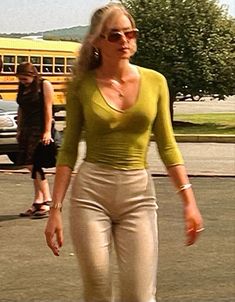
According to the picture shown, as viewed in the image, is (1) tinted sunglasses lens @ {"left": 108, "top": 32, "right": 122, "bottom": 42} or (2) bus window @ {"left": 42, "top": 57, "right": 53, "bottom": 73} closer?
(1) tinted sunglasses lens @ {"left": 108, "top": 32, "right": 122, "bottom": 42}

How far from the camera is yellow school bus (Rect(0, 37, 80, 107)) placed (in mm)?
29734

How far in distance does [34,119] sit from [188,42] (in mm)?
20300

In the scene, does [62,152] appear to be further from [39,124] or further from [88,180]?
[39,124]

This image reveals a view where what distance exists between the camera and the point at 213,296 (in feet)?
21.8

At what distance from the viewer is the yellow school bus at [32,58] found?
29.7 metres

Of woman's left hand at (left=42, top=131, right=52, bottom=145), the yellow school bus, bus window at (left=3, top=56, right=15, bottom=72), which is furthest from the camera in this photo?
bus window at (left=3, top=56, right=15, bottom=72)

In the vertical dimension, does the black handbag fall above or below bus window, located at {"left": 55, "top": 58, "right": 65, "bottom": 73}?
above

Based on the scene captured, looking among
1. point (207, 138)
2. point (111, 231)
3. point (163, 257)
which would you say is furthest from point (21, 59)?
point (111, 231)

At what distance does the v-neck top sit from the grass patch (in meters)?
22.2

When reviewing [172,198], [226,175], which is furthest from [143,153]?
[226,175]

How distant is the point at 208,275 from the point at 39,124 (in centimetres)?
335

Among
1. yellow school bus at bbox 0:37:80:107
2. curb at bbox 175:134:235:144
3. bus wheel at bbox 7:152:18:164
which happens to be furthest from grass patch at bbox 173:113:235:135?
bus wheel at bbox 7:152:18:164

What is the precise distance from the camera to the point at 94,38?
4258 millimetres

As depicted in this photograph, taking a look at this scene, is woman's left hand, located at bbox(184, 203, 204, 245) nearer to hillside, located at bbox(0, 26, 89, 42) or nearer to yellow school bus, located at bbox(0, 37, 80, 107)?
→ hillside, located at bbox(0, 26, 89, 42)
